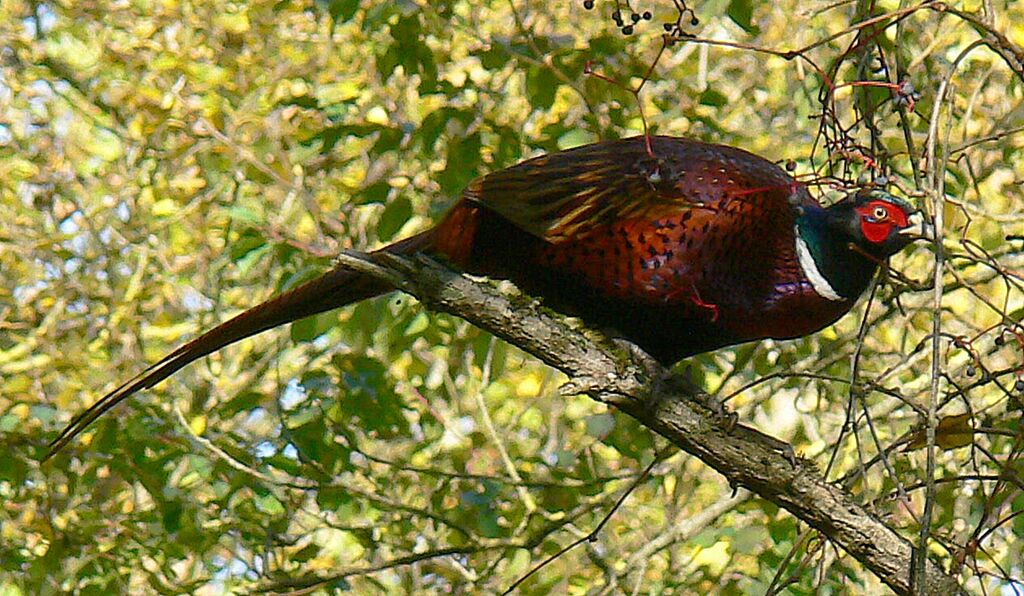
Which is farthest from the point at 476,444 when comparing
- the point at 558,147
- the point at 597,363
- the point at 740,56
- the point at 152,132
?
the point at 740,56

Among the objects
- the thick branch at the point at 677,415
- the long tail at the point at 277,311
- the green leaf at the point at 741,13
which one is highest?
the green leaf at the point at 741,13

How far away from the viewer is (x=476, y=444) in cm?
491

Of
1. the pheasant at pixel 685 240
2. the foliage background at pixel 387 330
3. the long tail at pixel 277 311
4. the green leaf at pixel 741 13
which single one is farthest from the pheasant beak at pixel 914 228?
the long tail at pixel 277 311

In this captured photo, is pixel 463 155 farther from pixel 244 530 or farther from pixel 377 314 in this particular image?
pixel 244 530

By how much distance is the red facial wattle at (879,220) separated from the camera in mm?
2922

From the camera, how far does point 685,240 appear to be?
118 inches

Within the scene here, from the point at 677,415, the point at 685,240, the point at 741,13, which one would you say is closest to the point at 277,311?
the point at 685,240

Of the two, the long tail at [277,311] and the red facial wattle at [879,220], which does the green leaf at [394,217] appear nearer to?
the long tail at [277,311]

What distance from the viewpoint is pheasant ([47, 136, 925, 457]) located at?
3.00 metres

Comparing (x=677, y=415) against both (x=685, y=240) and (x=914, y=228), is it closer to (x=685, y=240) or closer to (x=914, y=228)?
(x=685, y=240)

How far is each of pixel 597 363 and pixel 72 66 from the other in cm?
307

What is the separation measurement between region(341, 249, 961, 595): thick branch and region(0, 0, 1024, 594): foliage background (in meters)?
0.14

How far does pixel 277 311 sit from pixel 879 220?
1.34m

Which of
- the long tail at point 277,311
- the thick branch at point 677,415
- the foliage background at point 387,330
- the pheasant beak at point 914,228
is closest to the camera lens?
the thick branch at point 677,415
